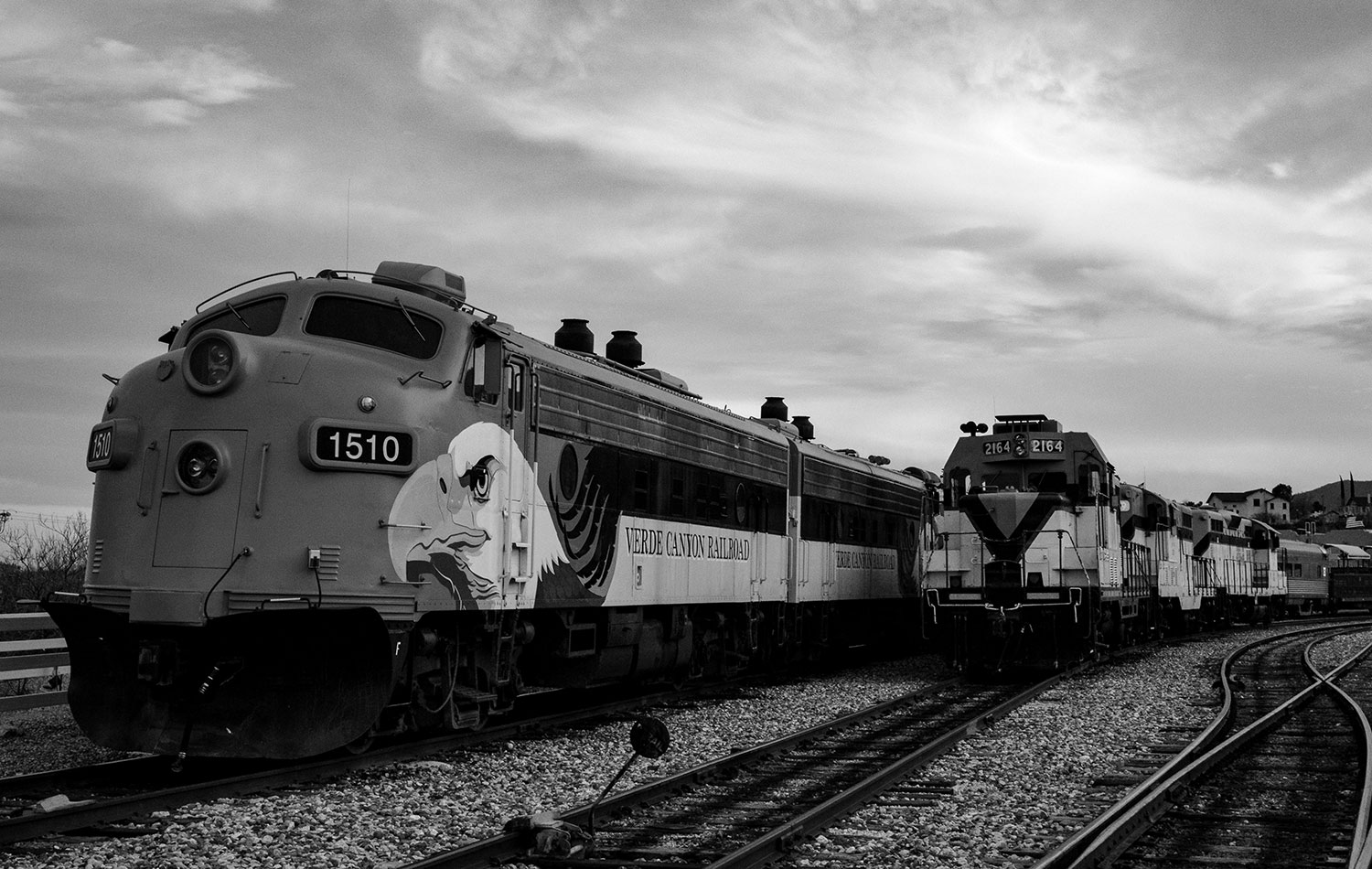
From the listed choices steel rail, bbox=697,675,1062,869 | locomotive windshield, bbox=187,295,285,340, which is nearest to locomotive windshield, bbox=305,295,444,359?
locomotive windshield, bbox=187,295,285,340

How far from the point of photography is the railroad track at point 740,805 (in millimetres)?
6965

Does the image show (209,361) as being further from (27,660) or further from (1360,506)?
(1360,506)

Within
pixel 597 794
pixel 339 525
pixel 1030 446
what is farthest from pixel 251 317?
pixel 1030 446

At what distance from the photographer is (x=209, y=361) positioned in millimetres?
9383

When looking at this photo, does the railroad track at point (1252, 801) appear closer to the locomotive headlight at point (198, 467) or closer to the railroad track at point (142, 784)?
the railroad track at point (142, 784)

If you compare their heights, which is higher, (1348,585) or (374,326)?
(374,326)

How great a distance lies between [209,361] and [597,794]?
13.9 feet

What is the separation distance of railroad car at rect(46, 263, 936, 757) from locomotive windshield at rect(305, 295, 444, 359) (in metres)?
0.02

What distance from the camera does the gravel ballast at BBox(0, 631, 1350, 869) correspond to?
711 cm

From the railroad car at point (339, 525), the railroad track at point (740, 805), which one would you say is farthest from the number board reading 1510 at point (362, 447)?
the railroad track at point (740, 805)

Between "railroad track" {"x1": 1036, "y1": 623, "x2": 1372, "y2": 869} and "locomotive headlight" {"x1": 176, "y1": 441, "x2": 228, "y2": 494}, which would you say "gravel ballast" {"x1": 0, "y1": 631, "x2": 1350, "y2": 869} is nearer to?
"railroad track" {"x1": 1036, "y1": 623, "x2": 1372, "y2": 869}

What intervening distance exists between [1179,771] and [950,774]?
1702mm

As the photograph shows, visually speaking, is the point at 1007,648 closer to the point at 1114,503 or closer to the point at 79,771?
the point at 1114,503

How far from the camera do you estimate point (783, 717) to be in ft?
45.1
